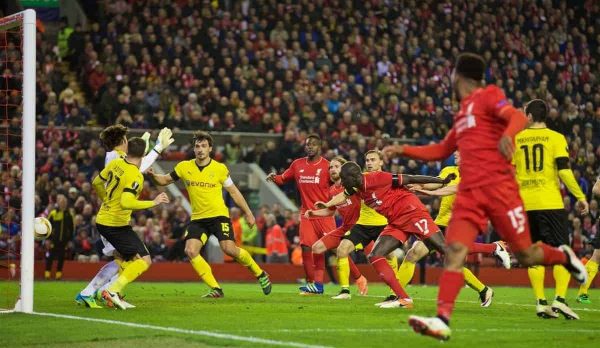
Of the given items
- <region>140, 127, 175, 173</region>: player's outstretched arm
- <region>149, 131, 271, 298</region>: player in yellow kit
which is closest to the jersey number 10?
<region>149, 131, 271, 298</region>: player in yellow kit

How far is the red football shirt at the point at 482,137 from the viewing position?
978cm

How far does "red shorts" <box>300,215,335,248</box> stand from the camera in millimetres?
19422

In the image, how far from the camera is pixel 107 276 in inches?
571

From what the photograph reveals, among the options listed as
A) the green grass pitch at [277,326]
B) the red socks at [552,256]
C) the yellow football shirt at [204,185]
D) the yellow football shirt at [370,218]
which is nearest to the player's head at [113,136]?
the yellow football shirt at [204,185]

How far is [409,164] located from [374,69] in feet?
19.1

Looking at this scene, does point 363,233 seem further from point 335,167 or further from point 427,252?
point 335,167

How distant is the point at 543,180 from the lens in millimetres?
12859

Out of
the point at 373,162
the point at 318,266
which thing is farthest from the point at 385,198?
the point at 318,266

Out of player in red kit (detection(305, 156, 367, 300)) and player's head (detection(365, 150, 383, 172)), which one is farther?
player in red kit (detection(305, 156, 367, 300))

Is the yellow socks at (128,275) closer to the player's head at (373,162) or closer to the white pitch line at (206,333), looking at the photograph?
the white pitch line at (206,333)

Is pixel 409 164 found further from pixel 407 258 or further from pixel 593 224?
pixel 407 258

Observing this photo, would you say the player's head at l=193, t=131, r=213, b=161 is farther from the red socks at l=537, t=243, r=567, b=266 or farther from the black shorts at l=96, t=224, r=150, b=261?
the red socks at l=537, t=243, r=567, b=266

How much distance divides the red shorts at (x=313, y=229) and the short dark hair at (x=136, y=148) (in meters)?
5.70

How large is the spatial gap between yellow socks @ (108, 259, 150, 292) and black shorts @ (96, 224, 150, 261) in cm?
24
